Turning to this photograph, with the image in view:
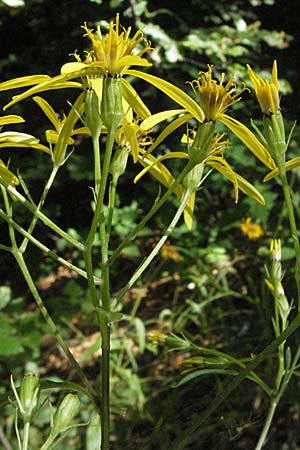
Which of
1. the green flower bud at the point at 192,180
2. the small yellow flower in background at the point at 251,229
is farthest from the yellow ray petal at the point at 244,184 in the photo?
the small yellow flower in background at the point at 251,229

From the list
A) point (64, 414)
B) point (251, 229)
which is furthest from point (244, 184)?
point (251, 229)

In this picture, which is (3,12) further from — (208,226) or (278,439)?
(278,439)

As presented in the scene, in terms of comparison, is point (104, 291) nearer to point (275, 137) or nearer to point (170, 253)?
point (275, 137)

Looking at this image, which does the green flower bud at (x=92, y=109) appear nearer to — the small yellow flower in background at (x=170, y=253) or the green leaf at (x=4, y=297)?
the green leaf at (x=4, y=297)

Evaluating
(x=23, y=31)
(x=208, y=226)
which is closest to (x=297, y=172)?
(x=208, y=226)

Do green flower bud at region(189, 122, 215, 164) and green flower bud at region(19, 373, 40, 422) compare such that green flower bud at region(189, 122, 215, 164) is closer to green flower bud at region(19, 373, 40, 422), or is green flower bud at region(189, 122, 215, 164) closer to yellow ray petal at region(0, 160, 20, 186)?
yellow ray petal at region(0, 160, 20, 186)
